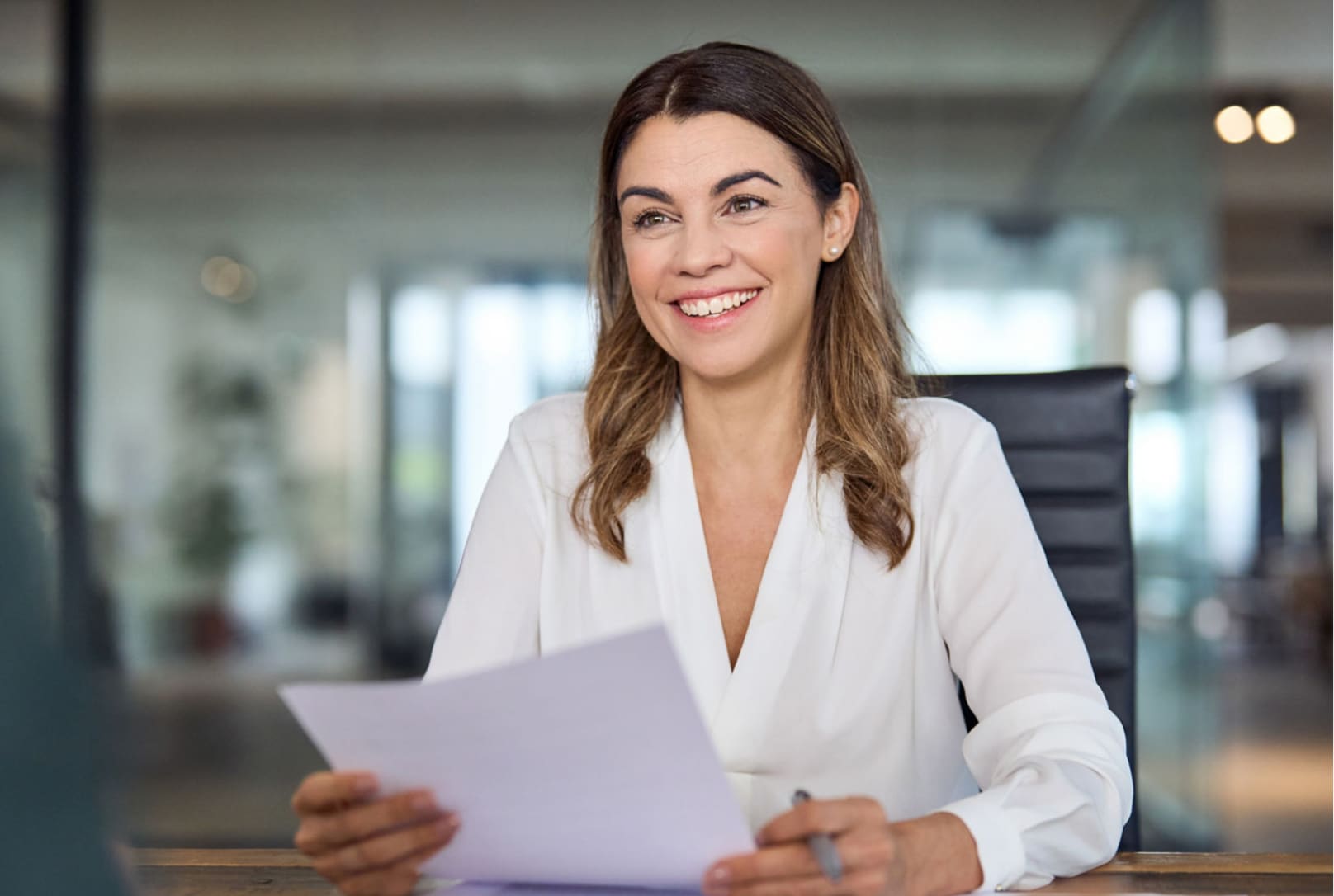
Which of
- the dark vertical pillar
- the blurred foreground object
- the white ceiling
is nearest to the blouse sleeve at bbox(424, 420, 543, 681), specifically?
the blurred foreground object

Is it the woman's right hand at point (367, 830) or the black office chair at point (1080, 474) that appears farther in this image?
the black office chair at point (1080, 474)

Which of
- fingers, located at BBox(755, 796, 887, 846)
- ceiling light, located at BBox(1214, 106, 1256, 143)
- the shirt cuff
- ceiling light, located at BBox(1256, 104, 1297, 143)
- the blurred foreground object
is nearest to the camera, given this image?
the blurred foreground object

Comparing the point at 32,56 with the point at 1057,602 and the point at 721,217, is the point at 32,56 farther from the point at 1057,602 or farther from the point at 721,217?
the point at 1057,602

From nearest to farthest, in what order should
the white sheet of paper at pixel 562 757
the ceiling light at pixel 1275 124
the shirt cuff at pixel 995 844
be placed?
the white sheet of paper at pixel 562 757, the shirt cuff at pixel 995 844, the ceiling light at pixel 1275 124

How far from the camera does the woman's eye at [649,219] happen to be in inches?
53.8

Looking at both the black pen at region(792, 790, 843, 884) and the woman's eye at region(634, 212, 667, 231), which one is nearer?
the black pen at region(792, 790, 843, 884)

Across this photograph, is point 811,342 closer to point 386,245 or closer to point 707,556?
point 707,556

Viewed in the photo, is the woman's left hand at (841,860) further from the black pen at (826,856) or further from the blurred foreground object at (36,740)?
the blurred foreground object at (36,740)

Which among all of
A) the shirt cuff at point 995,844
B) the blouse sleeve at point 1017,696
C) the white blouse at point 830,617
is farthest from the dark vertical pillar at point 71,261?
the shirt cuff at point 995,844

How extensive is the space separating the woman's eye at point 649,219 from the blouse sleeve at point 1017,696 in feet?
1.36

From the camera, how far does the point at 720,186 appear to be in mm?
1322

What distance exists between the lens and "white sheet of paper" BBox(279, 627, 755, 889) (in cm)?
67

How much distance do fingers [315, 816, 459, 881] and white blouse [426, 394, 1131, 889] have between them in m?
0.41

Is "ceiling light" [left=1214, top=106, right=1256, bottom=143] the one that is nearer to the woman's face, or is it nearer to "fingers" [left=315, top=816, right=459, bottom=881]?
the woman's face
